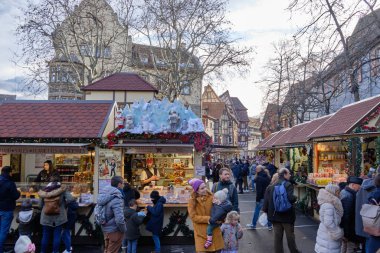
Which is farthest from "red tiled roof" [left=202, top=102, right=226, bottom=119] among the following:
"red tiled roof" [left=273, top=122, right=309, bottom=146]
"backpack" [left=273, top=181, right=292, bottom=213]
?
"backpack" [left=273, top=181, right=292, bottom=213]

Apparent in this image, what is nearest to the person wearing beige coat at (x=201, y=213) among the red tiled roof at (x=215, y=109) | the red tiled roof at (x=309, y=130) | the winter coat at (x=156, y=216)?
the winter coat at (x=156, y=216)

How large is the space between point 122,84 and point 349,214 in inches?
457

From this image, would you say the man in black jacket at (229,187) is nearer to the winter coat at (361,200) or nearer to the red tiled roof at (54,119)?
the winter coat at (361,200)

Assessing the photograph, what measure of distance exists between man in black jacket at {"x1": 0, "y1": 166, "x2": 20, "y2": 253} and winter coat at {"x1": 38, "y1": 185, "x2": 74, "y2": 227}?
32.8 inches

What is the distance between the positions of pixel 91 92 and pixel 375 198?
13.2 m

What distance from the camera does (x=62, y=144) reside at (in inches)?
389

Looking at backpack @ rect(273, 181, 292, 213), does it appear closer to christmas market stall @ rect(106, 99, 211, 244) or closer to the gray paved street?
the gray paved street

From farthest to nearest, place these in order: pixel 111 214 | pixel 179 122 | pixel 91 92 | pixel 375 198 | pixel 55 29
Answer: pixel 55 29 → pixel 91 92 → pixel 179 122 → pixel 111 214 → pixel 375 198

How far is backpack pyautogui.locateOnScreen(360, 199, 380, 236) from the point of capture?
5.56 m

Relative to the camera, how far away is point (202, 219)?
5.84 metres

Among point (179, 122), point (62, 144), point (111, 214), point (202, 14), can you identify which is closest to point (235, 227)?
point (111, 214)

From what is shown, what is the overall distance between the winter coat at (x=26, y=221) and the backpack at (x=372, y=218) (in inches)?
255

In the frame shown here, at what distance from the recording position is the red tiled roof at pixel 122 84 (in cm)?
1631

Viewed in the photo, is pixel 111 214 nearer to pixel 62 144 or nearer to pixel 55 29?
pixel 62 144
